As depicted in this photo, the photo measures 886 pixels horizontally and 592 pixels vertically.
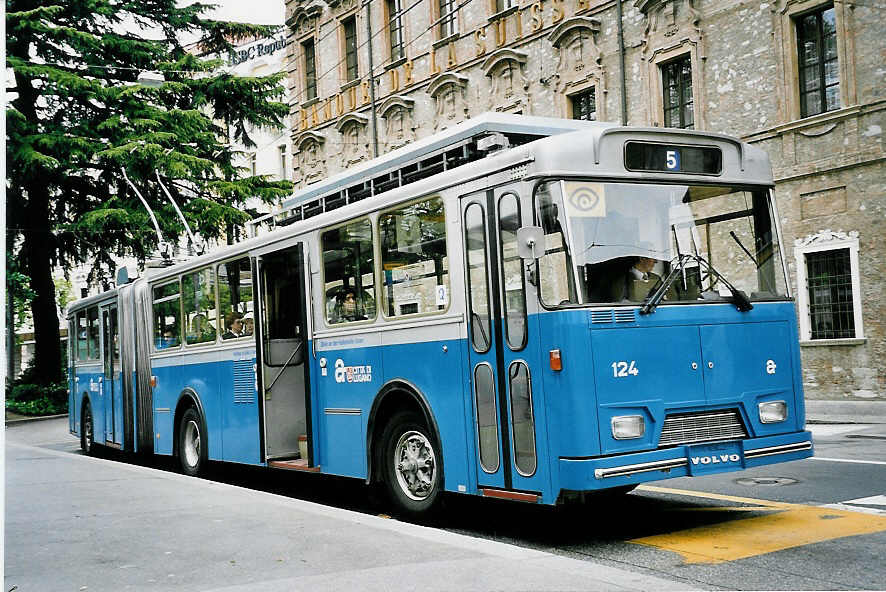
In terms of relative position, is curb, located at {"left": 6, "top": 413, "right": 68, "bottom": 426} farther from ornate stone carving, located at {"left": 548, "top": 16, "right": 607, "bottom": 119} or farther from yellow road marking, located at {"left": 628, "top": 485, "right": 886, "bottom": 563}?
yellow road marking, located at {"left": 628, "top": 485, "right": 886, "bottom": 563}

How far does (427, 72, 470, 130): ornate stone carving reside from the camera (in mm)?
29719

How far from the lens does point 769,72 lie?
2112 cm

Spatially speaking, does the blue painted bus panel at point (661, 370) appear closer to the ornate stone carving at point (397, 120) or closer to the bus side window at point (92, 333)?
the bus side window at point (92, 333)

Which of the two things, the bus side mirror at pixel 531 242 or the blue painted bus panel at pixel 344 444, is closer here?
the bus side mirror at pixel 531 242

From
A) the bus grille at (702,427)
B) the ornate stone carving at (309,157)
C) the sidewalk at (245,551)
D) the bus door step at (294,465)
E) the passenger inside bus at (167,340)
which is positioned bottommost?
the sidewalk at (245,551)

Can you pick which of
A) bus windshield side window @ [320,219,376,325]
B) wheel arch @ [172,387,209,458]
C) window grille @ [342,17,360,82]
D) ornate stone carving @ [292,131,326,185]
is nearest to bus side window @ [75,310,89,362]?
wheel arch @ [172,387,209,458]

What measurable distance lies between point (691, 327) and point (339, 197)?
4278mm

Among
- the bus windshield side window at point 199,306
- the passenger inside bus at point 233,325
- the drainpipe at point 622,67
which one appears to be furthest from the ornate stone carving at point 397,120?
the passenger inside bus at point 233,325

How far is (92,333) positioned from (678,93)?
528 inches

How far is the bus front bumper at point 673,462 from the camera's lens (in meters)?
7.21

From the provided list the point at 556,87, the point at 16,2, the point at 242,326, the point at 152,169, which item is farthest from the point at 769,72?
the point at 16,2

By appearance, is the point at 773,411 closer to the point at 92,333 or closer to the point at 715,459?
the point at 715,459

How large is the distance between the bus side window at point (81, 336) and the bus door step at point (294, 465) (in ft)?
29.6

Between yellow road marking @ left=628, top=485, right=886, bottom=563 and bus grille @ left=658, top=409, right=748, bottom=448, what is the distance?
0.69 metres
